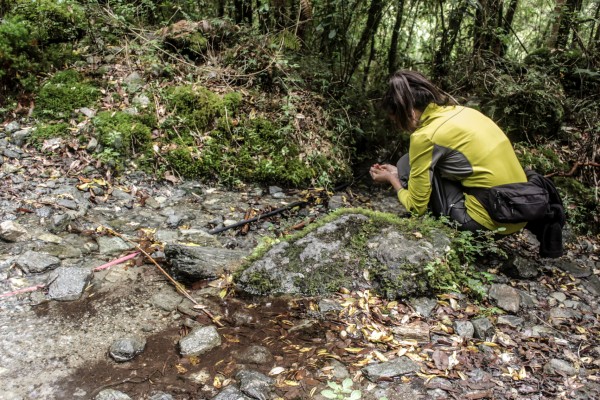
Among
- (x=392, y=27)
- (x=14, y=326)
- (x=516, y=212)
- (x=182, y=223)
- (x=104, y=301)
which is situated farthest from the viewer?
(x=392, y=27)

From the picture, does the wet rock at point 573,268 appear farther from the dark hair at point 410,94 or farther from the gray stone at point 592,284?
the dark hair at point 410,94

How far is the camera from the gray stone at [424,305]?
327 centimetres

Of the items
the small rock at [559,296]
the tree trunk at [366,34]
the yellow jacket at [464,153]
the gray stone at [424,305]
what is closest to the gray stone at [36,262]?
the gray stone at [424,305]

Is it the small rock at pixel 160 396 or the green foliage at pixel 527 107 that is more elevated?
the green foliage at pixel 527 107

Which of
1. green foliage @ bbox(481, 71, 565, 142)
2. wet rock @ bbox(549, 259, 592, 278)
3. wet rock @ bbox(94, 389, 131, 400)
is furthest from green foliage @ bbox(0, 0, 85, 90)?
wet rock @ bbox(549, 259, 592, 278)

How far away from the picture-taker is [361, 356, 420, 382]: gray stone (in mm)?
2600

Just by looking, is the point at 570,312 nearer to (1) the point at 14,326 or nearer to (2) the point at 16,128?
(1) the point at 14,326

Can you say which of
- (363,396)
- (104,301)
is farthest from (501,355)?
(104,301)

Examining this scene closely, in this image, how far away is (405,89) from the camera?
12.2ft

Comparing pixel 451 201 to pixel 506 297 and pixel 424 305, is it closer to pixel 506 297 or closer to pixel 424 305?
pixel 506 297

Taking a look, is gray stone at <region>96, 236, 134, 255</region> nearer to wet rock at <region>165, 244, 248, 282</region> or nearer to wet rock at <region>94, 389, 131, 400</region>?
wet rock at <region>165, 244, 248, 282</region>

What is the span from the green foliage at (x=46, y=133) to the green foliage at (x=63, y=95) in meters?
0.22

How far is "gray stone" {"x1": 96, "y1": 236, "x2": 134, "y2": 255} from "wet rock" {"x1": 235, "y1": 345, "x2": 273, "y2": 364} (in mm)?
1730

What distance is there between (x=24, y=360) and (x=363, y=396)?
202 cm
